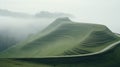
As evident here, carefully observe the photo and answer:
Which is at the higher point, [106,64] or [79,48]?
[79,48]

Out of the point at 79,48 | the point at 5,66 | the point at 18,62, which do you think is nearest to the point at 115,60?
the point at 79,48

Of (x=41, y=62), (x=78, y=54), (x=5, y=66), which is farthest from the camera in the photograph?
(x=78, y=54)

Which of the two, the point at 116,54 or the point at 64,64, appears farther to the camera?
the point at 116,54

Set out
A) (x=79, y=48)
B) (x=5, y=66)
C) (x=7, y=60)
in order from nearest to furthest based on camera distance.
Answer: (x=5, y=66) → (x=7, y=60) → (x=79, y=48)

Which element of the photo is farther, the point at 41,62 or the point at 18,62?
the point at 41,62

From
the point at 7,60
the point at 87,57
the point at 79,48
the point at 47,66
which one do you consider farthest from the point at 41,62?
the point at 79,48

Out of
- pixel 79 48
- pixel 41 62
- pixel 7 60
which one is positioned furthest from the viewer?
pixel 79 48

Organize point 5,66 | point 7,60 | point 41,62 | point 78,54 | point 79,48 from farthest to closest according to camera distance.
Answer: point 79,48 < point 78,54 < point 41,62 < point 7,60 < point 5,66

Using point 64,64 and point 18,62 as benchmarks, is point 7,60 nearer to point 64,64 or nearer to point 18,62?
point 18,62

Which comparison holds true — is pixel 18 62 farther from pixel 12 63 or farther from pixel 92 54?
pixel 92 54
